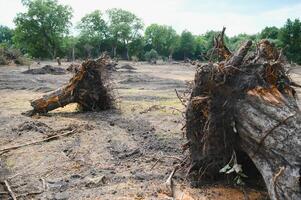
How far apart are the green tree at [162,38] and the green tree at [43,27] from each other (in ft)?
62.3

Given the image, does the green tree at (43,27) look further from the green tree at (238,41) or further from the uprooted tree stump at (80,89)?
the uprooted tree stump at (80,89)

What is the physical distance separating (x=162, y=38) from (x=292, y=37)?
3460 cm

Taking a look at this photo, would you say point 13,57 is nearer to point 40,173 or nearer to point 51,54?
point 51,54

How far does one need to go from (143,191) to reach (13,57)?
36941mm

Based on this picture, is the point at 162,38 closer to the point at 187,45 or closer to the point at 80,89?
the point at 187,45

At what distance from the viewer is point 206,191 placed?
4.80m

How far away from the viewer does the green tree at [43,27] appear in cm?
5594

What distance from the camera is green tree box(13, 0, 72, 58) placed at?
55938mm

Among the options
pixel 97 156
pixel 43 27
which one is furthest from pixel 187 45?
pixel 97 156

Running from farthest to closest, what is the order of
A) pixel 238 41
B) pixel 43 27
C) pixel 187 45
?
pixel 187 45 < pixel 43 27 < pixel 238 41

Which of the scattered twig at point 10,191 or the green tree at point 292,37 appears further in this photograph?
the green tree at point 292,37

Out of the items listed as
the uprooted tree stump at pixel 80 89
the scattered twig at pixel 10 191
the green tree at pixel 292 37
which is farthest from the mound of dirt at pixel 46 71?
the green tree at pixel 292 37

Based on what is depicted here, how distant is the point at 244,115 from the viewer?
177 inches

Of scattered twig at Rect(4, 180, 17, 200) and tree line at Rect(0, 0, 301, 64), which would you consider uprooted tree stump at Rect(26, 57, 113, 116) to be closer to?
scattered twig at Rect(4, 180, 17, 200)
